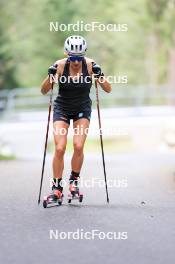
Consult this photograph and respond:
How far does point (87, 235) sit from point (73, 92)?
2.17 meters

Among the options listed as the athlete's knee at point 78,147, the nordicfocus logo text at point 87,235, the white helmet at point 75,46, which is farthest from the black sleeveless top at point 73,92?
the nordicfocus logo text at point 87,235

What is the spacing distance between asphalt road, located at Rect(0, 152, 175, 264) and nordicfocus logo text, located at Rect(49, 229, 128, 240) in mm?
56

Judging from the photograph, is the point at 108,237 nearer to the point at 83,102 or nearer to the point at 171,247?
the point at 171,247

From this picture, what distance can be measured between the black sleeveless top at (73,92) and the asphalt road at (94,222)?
46.6 inches

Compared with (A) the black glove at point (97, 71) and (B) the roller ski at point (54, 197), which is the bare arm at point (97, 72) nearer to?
(A) the black glove at point (97, 71)

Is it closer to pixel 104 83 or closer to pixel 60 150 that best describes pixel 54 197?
pixel 60 150

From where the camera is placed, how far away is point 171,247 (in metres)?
7.50

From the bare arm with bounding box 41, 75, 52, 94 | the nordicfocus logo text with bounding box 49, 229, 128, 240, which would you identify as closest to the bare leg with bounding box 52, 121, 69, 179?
the bare arm with bounding box 41, 75, 52, 94

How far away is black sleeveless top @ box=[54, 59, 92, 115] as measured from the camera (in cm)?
959

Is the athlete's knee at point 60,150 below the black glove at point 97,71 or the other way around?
below

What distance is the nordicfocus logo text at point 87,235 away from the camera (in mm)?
7973

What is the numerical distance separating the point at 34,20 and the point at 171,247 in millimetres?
33442

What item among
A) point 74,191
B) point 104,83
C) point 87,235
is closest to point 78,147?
point 74,191

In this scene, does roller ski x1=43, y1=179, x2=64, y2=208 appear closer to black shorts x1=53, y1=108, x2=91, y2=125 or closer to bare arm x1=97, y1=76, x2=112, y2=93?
black shorts x1=53, y1=108, x2=91, y2=125
